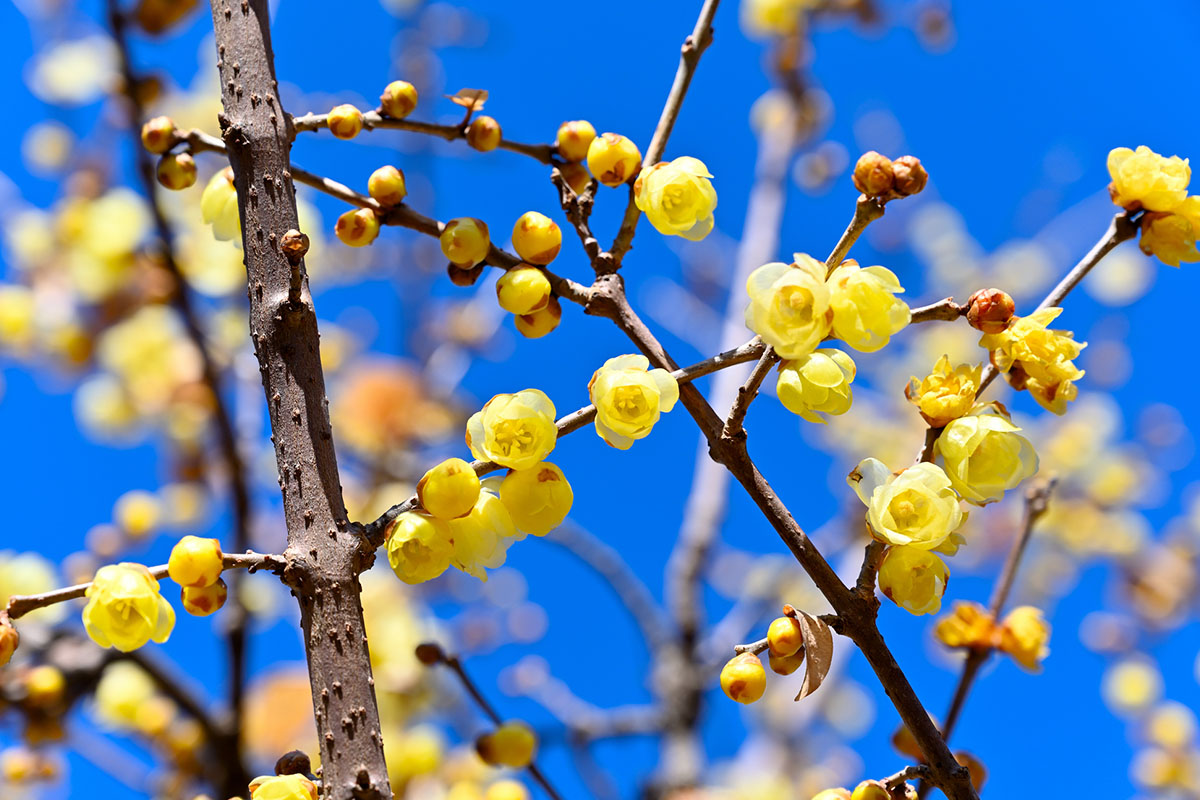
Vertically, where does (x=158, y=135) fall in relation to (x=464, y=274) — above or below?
above

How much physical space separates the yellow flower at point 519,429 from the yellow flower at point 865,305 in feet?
1.00

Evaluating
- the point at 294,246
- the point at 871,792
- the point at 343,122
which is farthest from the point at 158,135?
the point at 871,792

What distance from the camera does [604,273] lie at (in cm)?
107

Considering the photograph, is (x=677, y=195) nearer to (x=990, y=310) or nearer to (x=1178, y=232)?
(x=990, y=310)

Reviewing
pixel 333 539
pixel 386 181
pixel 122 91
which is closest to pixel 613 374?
pixel 333 539

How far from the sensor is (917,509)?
2.94ft

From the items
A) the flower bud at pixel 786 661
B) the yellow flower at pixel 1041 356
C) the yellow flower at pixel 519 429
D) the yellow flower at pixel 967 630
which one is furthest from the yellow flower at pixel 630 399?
the yellow flower at pixel 967 630

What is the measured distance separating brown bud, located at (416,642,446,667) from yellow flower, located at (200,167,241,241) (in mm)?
675

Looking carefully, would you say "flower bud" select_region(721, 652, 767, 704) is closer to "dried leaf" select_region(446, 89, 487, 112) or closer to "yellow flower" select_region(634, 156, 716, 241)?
"yellow flower" select_region(634, 156, 716, 241)

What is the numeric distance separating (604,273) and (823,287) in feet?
0.99

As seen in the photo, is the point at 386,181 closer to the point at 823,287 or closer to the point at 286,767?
the point at 823,287

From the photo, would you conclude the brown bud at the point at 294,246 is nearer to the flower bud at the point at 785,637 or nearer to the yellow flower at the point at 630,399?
the yellow flower at the point at 630,399

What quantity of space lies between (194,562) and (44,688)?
108 centimetres

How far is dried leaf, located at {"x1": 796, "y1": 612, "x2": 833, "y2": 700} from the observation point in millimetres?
890
